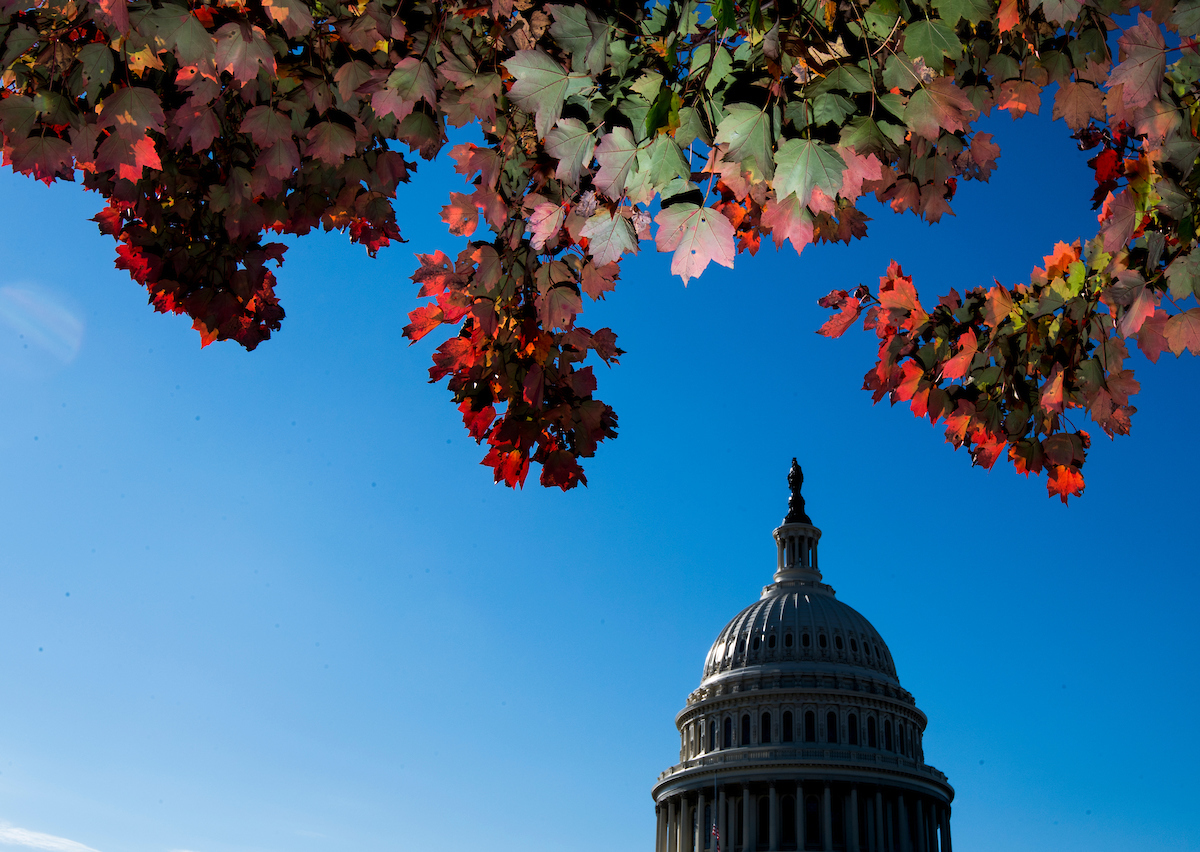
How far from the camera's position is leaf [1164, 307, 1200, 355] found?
370 cm

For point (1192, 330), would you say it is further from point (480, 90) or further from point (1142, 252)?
point (480, 90)

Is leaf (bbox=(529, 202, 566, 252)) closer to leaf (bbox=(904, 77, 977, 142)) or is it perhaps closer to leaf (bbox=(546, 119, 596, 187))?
leaf (bbox=(546, 119, 596, 187))

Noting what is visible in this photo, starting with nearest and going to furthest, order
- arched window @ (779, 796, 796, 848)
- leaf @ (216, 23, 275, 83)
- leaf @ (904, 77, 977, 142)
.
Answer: leaf @ (216, 23, 275, 83)
leaf @ (904, 77, 977, 142)
arched window @ (779, 796, 796, 848)

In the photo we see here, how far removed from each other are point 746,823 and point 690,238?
74122mm

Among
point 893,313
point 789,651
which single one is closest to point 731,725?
point 789,651

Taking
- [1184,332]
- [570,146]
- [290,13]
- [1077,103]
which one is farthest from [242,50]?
[1184,332]

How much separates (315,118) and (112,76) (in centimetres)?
78

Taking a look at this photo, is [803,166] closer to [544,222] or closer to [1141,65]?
[544,222]

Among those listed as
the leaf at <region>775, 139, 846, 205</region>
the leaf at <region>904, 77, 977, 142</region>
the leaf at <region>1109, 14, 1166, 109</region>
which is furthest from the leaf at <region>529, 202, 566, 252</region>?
the leaf at <region>1109, 14, 1166, 109</region>

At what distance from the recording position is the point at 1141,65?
340 centimetres

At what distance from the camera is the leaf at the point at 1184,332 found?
3703mm

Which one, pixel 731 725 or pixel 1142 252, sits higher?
pixel 731 725

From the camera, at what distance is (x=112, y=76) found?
363 centimetres

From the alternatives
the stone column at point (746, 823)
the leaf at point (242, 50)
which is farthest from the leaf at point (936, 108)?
the stone column at point (746, 823)
